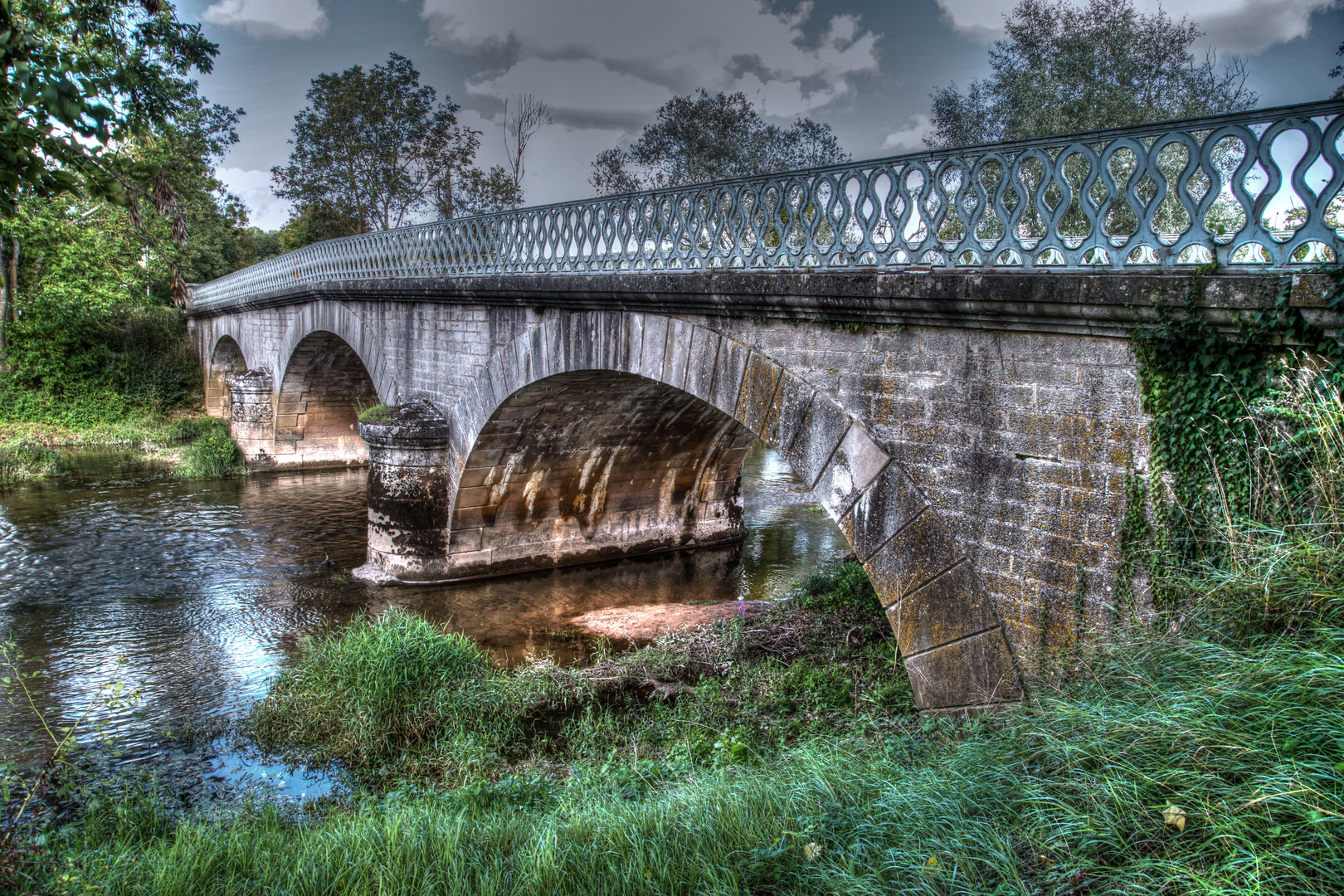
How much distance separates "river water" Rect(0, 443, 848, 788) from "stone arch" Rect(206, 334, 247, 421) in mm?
9341

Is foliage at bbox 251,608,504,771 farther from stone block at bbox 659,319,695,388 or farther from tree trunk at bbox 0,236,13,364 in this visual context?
tree trunk at bbox 0,236,13,364

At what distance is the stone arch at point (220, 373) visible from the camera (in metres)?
24.5

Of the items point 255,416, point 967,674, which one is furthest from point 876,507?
point 255,416

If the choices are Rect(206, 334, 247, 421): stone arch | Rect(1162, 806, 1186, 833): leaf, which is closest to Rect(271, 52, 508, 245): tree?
Rect(206, 334, 247, 421): stone arch

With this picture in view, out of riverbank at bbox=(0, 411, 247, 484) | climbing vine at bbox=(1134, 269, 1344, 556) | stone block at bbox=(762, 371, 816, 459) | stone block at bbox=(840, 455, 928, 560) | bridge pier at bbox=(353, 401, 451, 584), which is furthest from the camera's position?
riverbank at bbox=(0, 411, 247, 484)

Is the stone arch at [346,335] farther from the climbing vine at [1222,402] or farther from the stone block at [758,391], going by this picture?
the climbing vine at [1222,402]

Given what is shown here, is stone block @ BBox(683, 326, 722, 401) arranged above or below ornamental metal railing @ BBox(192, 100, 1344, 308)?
below

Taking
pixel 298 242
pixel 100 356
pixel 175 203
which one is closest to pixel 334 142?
pixel 298 242

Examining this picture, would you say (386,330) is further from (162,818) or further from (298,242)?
(298,242)

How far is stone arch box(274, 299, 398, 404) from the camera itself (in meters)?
12.2

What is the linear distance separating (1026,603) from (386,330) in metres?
10.2

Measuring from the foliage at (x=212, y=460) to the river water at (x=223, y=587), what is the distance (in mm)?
1154

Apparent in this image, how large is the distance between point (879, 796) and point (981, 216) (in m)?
3.74

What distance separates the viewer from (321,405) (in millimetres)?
19062
